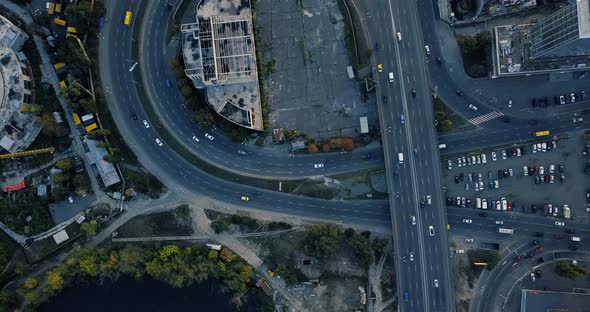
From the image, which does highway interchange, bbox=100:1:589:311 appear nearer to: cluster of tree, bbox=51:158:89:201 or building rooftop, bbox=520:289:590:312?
cluster of tree, bbox=51:158:89:201

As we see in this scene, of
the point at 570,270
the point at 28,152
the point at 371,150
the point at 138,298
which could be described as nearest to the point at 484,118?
the point at 371,150

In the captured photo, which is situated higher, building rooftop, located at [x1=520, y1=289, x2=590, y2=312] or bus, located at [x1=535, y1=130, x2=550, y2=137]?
bus, located at [x1=535, y1=130, x2=550, y2=137]

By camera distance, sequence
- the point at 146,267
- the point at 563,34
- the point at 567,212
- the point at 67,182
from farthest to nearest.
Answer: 1. the point at 567,212
2. the point at 67,182
3. the point at 146,267
4. the point at 563,34

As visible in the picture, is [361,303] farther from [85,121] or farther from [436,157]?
[85,121]

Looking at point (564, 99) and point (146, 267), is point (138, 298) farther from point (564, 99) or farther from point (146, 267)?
point (564, 99)

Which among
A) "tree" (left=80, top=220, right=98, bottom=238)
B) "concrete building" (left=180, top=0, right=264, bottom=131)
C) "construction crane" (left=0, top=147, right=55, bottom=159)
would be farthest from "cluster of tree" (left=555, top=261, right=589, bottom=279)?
"construction crane" (left=0, top=147, right=55, bottom=159)

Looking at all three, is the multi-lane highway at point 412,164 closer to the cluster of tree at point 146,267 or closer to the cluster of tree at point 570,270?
the cluster of tree at point 570,270

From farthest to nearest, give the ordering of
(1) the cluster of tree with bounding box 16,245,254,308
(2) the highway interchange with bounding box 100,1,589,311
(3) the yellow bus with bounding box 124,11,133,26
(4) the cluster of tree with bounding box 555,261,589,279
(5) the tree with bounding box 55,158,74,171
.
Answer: (2) the highway interchange with bounding box 100,1,589,311
(3) the yellow bus with bounding box 124,11,133,26
(4) the cluster of tree with bounding box 555,261,589,279
(5) the tree with bounding box 55,158,74,171
(1) the cluster of tree with bounding box 16,245,254,308
